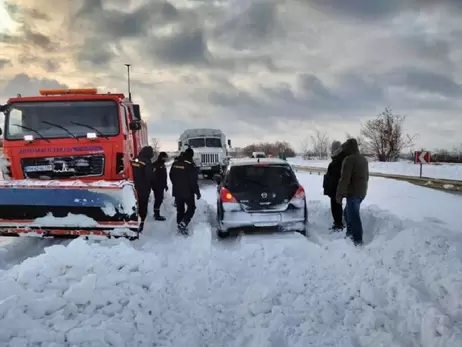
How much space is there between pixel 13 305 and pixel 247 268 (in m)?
→ 3.13

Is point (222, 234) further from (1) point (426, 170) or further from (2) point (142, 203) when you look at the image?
(1) point (426, 170)

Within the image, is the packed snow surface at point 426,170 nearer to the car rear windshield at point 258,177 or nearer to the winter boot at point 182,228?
the car rear windshield at point 258,177

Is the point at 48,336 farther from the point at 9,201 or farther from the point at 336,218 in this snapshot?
the point at 336,218

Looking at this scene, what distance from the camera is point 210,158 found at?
25656 millimetres

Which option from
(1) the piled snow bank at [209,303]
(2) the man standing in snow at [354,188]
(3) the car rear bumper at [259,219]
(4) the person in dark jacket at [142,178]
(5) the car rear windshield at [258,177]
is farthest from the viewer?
(4) the person in dark jacket at [142,178]

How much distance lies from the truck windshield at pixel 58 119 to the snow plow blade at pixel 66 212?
76.5 inches

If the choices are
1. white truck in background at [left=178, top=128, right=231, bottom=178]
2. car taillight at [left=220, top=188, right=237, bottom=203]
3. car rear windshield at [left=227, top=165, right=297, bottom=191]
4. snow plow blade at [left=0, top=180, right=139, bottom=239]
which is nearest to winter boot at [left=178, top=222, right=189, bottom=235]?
car taillight at [left=220, top=188, right=237, bottom=203]

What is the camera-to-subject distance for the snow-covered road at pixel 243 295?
3.92 metres

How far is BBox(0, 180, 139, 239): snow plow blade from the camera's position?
23.7ft

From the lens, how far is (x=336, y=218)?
9078 millimetres

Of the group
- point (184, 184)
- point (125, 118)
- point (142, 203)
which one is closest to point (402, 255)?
point (184, 184)

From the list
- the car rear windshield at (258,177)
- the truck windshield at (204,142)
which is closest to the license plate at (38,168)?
the car rear windshield at (258,177)

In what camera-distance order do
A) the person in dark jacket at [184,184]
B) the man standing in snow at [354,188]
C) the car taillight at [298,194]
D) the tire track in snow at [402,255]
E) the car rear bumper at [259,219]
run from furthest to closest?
the person in dark jacket at [184,184] → the car taillight at [298,194] → the car rear bumper at [259,219] → the man standing in snow at [354,188] → the tire track in snow at [402,255]

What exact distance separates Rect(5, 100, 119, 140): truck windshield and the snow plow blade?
1942 millimetres
